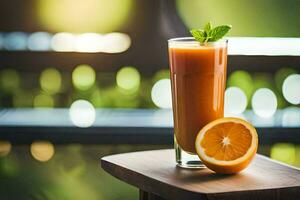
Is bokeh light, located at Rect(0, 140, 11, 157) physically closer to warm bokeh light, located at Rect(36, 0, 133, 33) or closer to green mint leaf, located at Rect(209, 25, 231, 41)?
warm bokeh light, located at Rect(36, 0, 133, 33)

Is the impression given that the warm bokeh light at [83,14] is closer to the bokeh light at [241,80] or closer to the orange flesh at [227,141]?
the bokeh light at [241,80]

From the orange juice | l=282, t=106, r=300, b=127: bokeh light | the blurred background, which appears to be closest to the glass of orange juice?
the orange juice

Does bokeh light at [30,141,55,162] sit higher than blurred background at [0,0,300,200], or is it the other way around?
blurred background at [0,0,300,200]

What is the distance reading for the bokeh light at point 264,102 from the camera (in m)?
2.59

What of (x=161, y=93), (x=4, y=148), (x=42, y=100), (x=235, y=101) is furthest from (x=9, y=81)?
(x=235, y=101)

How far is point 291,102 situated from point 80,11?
890mm

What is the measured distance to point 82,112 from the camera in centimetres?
255

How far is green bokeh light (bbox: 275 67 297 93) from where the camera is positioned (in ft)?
8.43

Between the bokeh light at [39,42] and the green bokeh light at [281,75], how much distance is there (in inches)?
34.7

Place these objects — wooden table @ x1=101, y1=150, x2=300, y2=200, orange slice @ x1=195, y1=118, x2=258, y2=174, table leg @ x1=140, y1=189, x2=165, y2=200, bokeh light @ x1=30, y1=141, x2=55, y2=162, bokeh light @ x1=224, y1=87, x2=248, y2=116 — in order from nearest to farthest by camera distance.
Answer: wooden table @ x1=101, y1=150, x2=300, y2=200, orange slice @ x1=195, y1=118, x2=258, y2=174, table leg @ x1=140, y1=189, x2=165, y2=200, bokeh light @ x1=30, y1=141, x2=55, y2=162, bokeh light @ x1=224, y1=87, x2=248, y2=116

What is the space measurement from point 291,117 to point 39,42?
100 cm

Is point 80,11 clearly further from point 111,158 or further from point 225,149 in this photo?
point 225,149

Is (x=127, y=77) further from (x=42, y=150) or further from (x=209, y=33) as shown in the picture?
(x=209, y=33)

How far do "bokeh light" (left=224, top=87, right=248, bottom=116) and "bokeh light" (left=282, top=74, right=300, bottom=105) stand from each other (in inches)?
6.3
